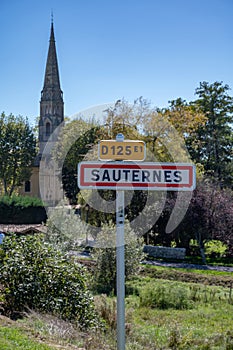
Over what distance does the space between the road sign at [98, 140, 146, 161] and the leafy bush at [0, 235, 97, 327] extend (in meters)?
3.90

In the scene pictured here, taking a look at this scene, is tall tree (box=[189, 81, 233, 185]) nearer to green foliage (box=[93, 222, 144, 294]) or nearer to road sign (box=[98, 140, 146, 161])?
green foliage (box=[93, 222, 144, 294])

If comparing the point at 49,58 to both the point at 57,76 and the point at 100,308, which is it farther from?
the point at 100,308

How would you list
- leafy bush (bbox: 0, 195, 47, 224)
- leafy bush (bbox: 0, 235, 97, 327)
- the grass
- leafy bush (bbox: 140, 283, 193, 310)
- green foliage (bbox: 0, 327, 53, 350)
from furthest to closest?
1. leafy bush (bbox: 0, 195, 47, 224)
2. leafy bush (bbox: 140, 283, 193, 310)
3. leafy bush (bbox: 0, 235, 97, 327)
4. the grass
5. green foliage (bbox: 0, 327, 53, 350)

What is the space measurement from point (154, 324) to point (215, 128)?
30.6 meters

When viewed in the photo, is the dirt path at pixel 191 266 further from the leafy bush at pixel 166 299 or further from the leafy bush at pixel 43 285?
the leafy bush at pixel 43 285

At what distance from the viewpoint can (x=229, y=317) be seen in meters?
9.47

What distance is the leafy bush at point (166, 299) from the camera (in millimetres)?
10570

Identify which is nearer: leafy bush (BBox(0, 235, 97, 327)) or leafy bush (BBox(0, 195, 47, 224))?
leafy bush (BBox(0, 235, 97, 327))

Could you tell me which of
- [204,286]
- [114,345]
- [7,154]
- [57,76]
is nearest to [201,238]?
[204,286]

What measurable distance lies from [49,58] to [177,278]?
153 feet

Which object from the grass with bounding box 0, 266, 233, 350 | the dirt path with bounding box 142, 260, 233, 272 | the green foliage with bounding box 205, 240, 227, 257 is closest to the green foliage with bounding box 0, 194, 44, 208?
the green foliage with bounding box 205, 240, 227, 257

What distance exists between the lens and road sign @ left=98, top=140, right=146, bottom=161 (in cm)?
365

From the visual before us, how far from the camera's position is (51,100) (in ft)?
187

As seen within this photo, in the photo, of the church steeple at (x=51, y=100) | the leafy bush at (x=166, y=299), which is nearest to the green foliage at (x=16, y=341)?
the leafy bush at (x=166, y=299)
